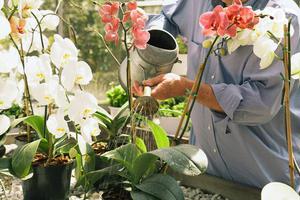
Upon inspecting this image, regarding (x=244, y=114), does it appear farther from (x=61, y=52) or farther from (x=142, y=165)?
(x=61, y=52)

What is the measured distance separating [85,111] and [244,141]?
22.9 inches

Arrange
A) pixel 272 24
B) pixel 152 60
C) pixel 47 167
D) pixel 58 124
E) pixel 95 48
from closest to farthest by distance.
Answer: pixel 272 24
pixel 58 124
pixel 47 167
pixel 152 60
pixel 95 48

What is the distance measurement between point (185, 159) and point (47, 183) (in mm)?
293

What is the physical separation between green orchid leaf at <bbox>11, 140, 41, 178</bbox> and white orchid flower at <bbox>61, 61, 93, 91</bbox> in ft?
0.51

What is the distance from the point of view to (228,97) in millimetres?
944

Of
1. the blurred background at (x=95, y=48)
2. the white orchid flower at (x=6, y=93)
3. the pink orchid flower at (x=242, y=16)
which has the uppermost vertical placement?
the pink orchid flower at (x=242, y=16)

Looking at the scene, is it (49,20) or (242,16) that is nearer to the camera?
(242,16)

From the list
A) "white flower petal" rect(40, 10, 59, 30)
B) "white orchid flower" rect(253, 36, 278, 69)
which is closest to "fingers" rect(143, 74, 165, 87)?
"white flower petal" rect(40, 10, 59, 30)

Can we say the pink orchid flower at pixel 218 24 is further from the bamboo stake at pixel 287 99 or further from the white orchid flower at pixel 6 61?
the white orchid flower at pixel 6 61

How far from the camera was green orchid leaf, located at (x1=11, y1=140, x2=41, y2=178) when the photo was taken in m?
0.70

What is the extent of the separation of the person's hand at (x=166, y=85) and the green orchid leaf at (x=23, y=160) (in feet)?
0.87

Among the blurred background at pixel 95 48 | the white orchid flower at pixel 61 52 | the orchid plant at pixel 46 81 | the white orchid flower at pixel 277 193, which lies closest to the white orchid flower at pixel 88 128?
the orchid plant at pixel 46 81

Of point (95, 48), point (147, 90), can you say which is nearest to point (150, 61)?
point (147, 90)

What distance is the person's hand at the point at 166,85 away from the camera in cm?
85
